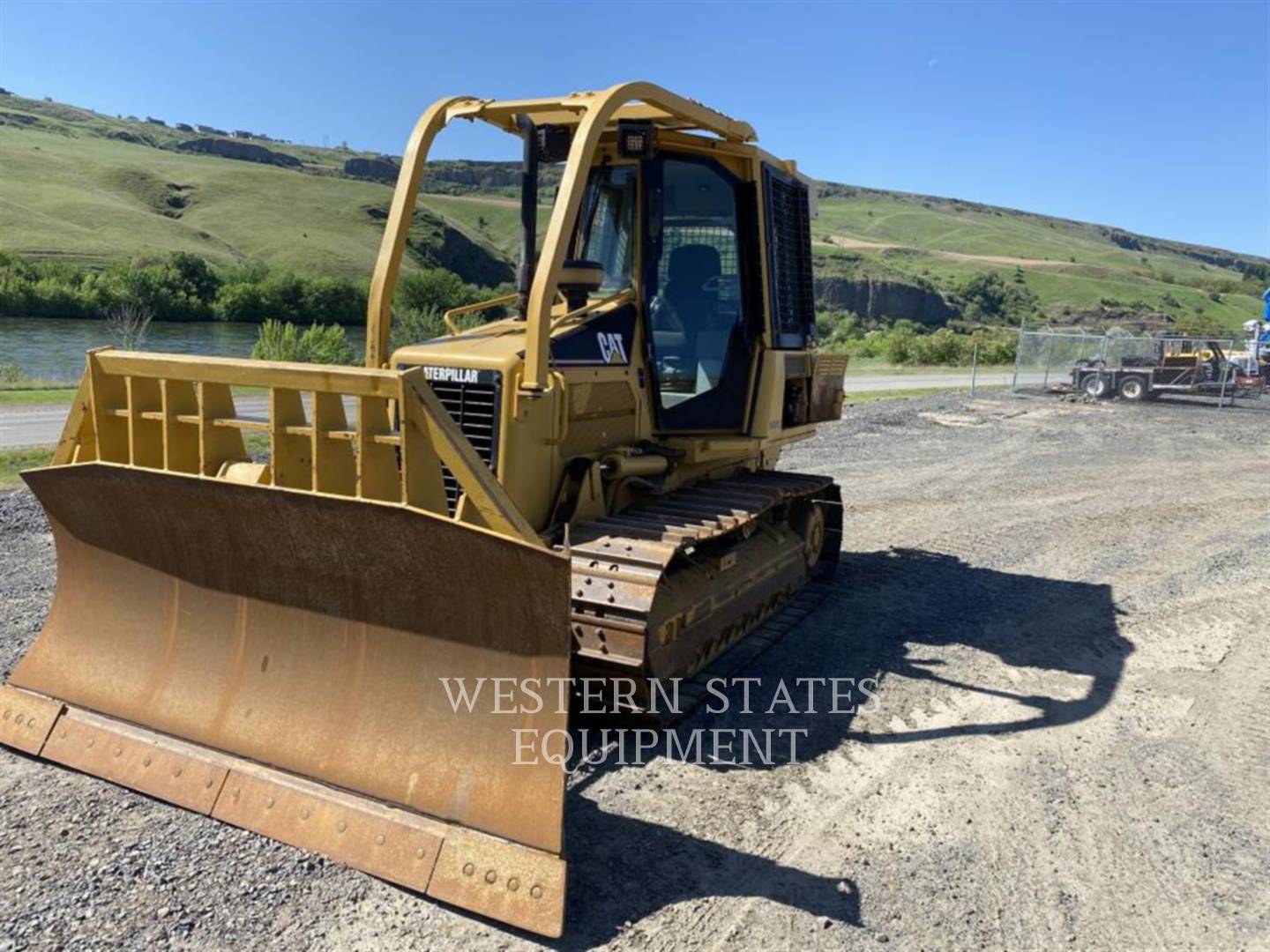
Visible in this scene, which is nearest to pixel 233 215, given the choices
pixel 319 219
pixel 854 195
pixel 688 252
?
pixel 319 219

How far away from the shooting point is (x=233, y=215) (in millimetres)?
83375

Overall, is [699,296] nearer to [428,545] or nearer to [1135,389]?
[428,545]

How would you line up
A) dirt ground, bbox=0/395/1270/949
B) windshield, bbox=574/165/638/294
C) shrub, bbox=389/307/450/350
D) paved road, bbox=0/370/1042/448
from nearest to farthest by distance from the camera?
dirt ground, bbox=0/395/1270/949 < windshield, bbox=574/165/638/294 < paved road, bbox=0/370/1042/448 < shrub, bbox=389/307/450/350

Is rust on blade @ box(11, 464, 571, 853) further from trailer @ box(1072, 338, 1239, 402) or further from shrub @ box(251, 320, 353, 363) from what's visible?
trailer @ box(1072, 338, 1239, 402)

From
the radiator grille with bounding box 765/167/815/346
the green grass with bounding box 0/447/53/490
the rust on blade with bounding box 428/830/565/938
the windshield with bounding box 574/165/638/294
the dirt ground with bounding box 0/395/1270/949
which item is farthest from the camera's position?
the green grass with bounding box 0/447/53/490

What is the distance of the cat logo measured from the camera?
5.38 m

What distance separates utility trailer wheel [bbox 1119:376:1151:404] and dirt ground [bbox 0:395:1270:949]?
1832 cm

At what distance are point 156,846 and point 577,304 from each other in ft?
→ 11.2

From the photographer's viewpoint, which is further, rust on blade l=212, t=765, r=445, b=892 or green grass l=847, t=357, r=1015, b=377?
green grass l=847, t=357, r=1015, b=377

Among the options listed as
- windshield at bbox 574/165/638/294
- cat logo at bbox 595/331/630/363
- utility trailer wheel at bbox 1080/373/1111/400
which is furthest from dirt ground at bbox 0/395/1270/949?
utility trailer wheel at bbox 1080/373/1111/400

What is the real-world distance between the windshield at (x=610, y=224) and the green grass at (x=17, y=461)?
7.11 meters

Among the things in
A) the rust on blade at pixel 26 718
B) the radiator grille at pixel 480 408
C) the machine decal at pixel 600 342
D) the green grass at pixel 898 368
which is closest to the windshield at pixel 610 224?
the machine decal at pixel 600 342

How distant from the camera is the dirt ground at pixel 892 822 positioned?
126 inches

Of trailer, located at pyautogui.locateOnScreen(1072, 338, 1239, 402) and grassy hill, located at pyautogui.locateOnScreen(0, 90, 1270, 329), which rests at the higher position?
grassy hill, located at pyautogui.locateOnScreen(0, 90, 1270, 329)
